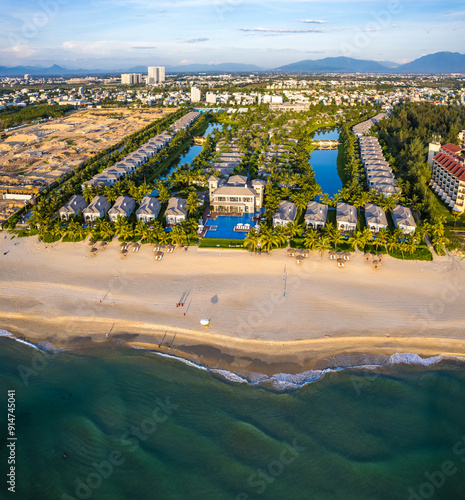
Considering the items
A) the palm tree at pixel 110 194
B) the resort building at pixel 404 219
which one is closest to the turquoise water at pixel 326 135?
the resort building at pixel 404 219

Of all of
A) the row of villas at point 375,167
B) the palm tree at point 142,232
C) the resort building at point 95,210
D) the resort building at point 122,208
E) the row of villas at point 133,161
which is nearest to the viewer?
the palm tree at point 142,232

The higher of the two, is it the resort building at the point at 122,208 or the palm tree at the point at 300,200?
the palm tree at the point at 300,200

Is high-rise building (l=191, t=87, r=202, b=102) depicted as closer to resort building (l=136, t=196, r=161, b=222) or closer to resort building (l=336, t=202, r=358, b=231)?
resort building (l=136, t=196, r=161, b=222)

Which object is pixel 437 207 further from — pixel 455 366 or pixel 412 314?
pixel 455 366

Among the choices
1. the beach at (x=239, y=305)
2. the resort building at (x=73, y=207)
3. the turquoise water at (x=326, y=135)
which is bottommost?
the beach at (x=239, y=305)

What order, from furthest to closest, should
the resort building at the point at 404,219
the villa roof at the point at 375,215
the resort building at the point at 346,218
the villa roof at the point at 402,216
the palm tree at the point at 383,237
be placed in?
the resort building at the point at 346,218 < the villa roof at the point at 375,215 < the villa roof at the point at 402,216 < the resort building at the point at 404,219 < the palm tree at the point at 383,237

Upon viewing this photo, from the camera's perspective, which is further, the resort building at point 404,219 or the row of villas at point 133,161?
the row of villas at point 133,161

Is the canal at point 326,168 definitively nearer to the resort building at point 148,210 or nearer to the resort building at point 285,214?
the resort building at point 285,214

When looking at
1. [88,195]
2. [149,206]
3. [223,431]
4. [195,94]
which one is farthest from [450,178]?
[195,94]
